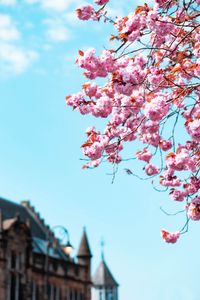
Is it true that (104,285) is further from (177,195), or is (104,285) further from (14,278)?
(177,195)

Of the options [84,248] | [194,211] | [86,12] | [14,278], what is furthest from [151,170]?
[84,248]

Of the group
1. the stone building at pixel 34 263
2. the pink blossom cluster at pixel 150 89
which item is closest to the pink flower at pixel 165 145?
the pink blossom cluster at pixel 150 89

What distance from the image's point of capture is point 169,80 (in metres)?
11.4

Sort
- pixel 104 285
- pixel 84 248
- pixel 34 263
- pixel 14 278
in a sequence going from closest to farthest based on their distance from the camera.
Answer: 1. pixel 14 278
2. pixel 34 263
3. pixel 84 248
4. pixel 104 285

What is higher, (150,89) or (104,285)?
(104,285)

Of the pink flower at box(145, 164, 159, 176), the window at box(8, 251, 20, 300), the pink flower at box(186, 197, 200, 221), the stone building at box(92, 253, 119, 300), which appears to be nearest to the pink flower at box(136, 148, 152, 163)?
the pink flower at box(145, 164, 159, 176)

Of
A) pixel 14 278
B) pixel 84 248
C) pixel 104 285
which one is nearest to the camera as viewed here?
pixel 14 278

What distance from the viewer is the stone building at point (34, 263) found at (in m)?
50.2

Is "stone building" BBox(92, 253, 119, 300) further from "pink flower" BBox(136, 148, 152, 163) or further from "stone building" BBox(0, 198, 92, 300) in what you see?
"pink flower" BBox(136, 148, 152, 163)

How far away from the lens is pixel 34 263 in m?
54.1

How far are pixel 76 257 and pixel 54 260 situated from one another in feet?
15.7

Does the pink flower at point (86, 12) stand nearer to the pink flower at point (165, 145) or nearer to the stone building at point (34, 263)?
the pink flower at point (165, 145)

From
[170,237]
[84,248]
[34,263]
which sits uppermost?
[84,248]

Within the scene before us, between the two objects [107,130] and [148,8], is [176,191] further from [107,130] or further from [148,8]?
[148,8]
